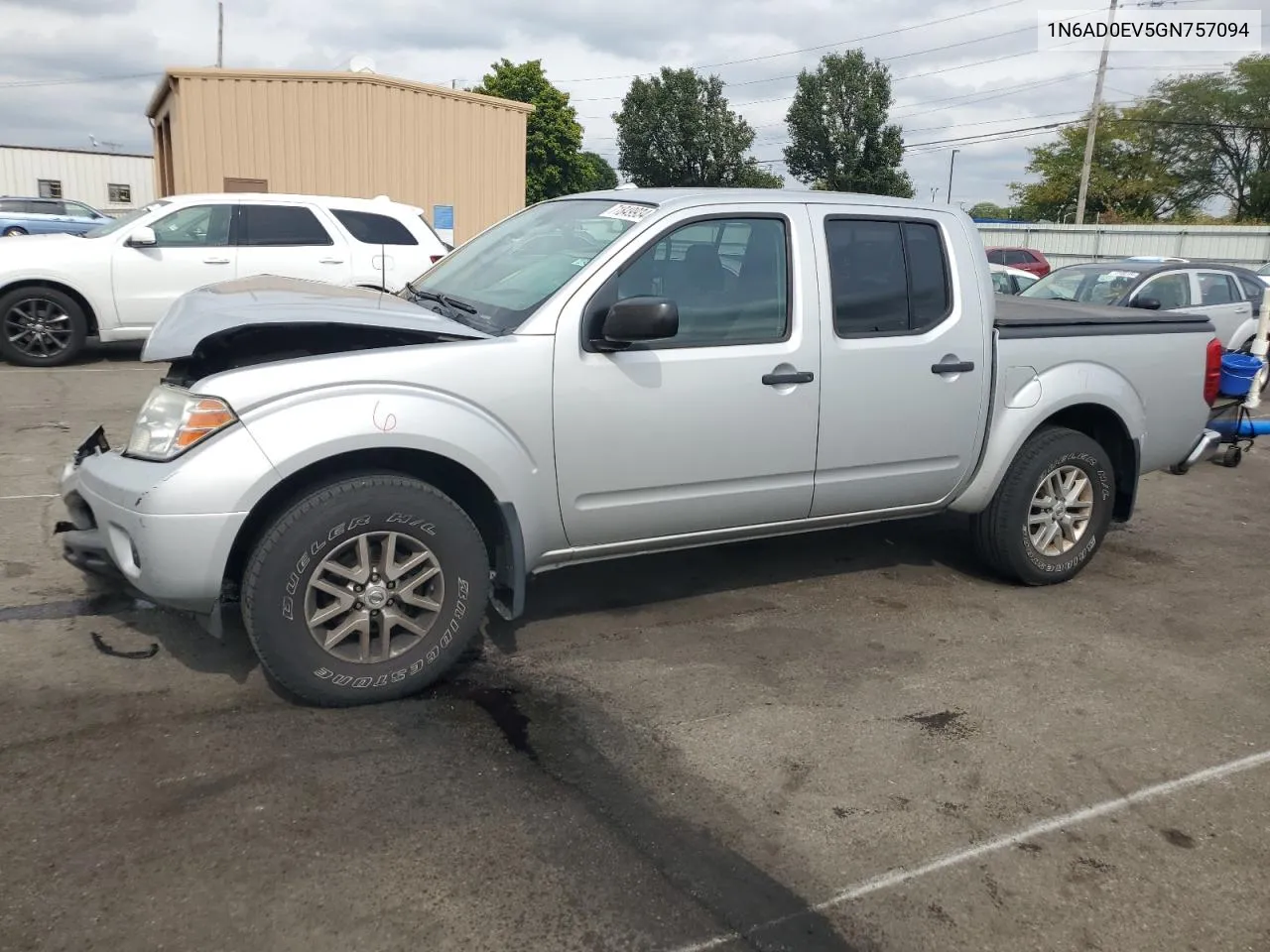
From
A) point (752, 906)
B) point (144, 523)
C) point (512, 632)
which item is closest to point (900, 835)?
point (752, 906)

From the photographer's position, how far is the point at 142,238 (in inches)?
412

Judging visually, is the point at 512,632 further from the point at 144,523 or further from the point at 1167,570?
the point at 1167,570

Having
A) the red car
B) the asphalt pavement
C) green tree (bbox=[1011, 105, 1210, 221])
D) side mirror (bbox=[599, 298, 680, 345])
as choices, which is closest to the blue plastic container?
the asphalt pavement

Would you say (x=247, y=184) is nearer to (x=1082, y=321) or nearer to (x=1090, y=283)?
(x=1090, y=283)

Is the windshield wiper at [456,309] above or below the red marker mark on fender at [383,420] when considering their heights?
above

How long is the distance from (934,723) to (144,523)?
2.76 metres

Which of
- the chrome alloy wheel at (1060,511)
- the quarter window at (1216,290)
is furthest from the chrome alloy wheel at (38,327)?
the quarter window at (1216,290)

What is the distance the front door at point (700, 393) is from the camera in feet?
12.8

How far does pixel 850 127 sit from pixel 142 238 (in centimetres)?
4152

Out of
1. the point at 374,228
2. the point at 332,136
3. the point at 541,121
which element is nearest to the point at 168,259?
the point at 374,228

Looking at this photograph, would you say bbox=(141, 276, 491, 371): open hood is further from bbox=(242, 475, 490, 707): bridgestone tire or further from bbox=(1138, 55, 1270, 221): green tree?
bbox=(1138, 55, 1270, 221): green tree

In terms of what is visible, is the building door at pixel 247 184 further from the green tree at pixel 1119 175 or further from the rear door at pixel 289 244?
the green tree at pixel 1119 175

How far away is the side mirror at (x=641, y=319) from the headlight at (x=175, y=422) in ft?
4.32

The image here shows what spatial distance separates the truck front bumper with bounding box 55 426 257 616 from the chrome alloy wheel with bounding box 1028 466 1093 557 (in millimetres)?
3674
